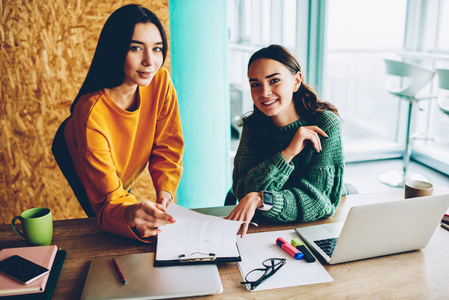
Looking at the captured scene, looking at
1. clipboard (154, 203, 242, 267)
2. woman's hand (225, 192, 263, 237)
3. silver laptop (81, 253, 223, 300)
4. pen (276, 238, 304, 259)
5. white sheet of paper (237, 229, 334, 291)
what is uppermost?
woman's hand (225, 192, 263, 237)

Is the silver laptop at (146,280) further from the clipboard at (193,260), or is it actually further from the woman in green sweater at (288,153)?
the woman in green sweater at (288,153)

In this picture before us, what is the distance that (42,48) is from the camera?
234 cm

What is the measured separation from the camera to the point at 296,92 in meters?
1.55

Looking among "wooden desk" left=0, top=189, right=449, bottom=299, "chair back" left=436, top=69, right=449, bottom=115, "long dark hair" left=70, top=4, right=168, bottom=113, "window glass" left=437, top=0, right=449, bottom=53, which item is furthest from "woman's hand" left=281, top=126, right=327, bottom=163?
"window glass" left=437, top=0, right=449, bottom=53

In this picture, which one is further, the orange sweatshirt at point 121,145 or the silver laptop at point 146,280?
the orange sweatshirt at point 121,145

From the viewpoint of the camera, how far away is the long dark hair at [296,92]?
4.67ft

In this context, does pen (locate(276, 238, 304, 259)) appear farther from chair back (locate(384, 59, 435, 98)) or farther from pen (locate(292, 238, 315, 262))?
chair back (locate(384, 59, 435, 98))

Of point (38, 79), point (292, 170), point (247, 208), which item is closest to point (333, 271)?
point (247, 208)

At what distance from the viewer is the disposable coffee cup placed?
4.49 ft

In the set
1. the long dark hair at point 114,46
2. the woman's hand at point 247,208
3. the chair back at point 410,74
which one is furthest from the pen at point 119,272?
the chair back at point 410,74

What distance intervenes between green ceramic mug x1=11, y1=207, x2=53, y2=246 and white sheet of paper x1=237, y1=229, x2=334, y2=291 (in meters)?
0.56

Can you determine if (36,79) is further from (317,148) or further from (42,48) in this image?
(317,148)

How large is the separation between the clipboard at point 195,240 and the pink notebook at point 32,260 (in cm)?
28

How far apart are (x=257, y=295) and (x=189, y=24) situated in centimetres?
189
